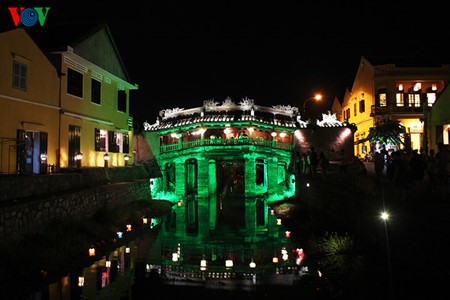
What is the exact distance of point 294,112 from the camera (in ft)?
124

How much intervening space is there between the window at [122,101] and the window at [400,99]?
2403cm

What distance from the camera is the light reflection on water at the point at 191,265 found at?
10.9 m

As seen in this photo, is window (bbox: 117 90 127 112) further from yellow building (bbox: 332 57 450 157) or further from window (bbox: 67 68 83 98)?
yellow building (bbox: 332 57 450 157)

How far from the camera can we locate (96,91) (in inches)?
971

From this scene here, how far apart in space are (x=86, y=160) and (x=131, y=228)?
6.07m

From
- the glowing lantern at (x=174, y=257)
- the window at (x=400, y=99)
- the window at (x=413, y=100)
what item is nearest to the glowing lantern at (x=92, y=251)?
the glowing lantern at (x=174, y=257)

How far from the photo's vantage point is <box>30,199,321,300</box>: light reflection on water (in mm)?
10859

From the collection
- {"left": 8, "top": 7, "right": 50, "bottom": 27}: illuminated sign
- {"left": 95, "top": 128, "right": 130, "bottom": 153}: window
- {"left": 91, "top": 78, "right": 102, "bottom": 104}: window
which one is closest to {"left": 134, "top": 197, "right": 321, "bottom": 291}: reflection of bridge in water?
{"left": 95, "top": 128, "right": 130, "bottom": 153}: window

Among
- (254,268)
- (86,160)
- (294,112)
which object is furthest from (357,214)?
(294,112)

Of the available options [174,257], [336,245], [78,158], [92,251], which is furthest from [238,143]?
[336,245]

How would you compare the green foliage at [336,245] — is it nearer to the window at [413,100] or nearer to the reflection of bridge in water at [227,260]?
the reflection of bridge in water at [227,260]

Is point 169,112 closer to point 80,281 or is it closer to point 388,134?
point 388,134

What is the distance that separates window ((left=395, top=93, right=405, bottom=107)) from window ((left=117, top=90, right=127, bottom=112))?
2403 centimetres

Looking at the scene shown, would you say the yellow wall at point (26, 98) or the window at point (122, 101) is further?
the window at point (122, 101)
